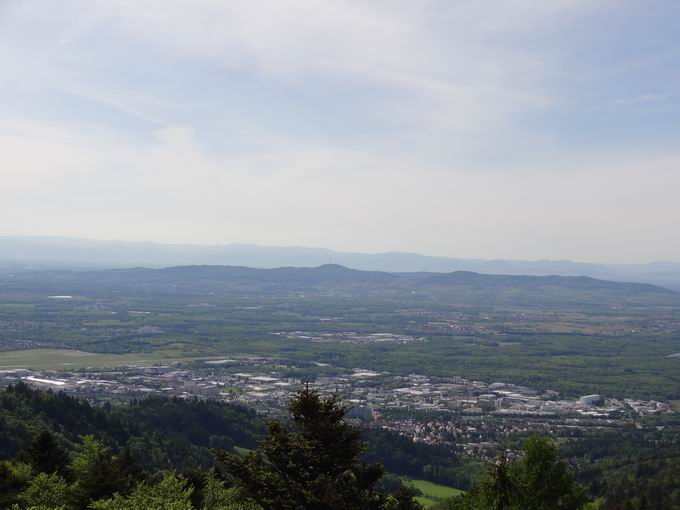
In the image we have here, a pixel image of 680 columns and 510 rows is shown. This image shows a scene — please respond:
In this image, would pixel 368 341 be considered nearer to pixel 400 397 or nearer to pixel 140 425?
pixel 400 397

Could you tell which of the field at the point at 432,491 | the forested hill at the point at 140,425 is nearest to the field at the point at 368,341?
the forested hill at the point at 140,425

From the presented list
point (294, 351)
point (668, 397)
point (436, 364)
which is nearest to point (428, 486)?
point (668, 397)

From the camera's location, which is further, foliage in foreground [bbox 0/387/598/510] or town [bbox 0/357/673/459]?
town [bbox 0/357/673/459]

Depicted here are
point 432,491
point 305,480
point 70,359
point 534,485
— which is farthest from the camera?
point 70,359

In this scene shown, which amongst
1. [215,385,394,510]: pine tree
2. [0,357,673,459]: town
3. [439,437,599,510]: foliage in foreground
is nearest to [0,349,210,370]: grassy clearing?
[0,357,673,459]: town

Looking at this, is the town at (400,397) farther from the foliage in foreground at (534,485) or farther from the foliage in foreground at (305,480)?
the foliage in foreground at (305,480)

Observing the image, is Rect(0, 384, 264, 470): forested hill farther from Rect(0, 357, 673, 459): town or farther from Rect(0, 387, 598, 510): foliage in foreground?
Rect(0, 387, 598, 510): foliage in foreground

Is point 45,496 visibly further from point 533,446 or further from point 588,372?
point 588,372

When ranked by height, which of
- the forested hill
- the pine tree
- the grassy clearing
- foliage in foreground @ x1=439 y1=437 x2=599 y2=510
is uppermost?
the pine tree

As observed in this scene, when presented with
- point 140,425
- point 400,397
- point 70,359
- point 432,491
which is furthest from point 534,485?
point 70,359
